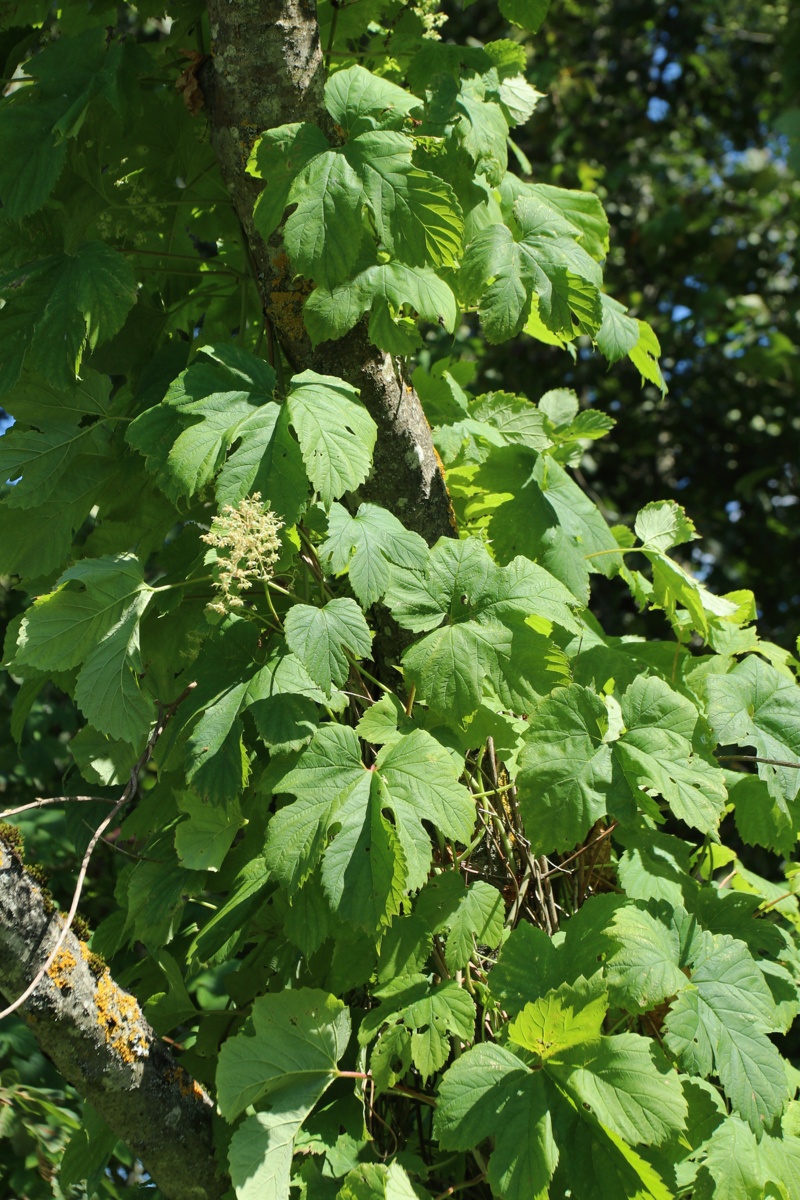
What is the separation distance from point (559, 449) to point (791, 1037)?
272cm

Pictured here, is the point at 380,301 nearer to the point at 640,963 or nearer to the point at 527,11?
the point at 527,11

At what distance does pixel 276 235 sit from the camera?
1305 millimetres

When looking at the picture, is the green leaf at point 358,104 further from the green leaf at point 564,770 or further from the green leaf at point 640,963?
the green leaf at point 640,963

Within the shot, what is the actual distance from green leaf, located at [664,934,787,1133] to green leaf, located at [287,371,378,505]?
70cm

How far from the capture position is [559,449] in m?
1.65

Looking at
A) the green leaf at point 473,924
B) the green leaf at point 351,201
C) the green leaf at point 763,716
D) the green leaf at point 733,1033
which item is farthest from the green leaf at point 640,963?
the green leaf at point 351,201

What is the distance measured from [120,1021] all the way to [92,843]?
20cm

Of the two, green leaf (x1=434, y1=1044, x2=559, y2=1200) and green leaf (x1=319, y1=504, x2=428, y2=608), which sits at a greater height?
green leaf (x1=319, y1=504, x2=428, y2=608)

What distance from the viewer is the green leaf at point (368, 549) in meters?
1.14

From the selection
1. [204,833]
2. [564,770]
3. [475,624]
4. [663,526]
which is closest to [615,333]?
[663,526]

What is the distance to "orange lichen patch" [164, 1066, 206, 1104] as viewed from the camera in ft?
3.95

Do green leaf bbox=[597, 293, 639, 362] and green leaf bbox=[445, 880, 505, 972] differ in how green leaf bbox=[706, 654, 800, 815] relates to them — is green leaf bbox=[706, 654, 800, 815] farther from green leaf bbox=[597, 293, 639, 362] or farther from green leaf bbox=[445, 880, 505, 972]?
green leaf bbox=[597, 293, 639, 362]


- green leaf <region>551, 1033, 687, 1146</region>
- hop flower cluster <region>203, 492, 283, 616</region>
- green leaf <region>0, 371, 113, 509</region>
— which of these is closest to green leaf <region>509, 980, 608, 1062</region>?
green leaf <region>551, 1033, 687, 1146</region>

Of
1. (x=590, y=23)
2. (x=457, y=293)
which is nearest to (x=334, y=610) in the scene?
(x=457, y=293)
